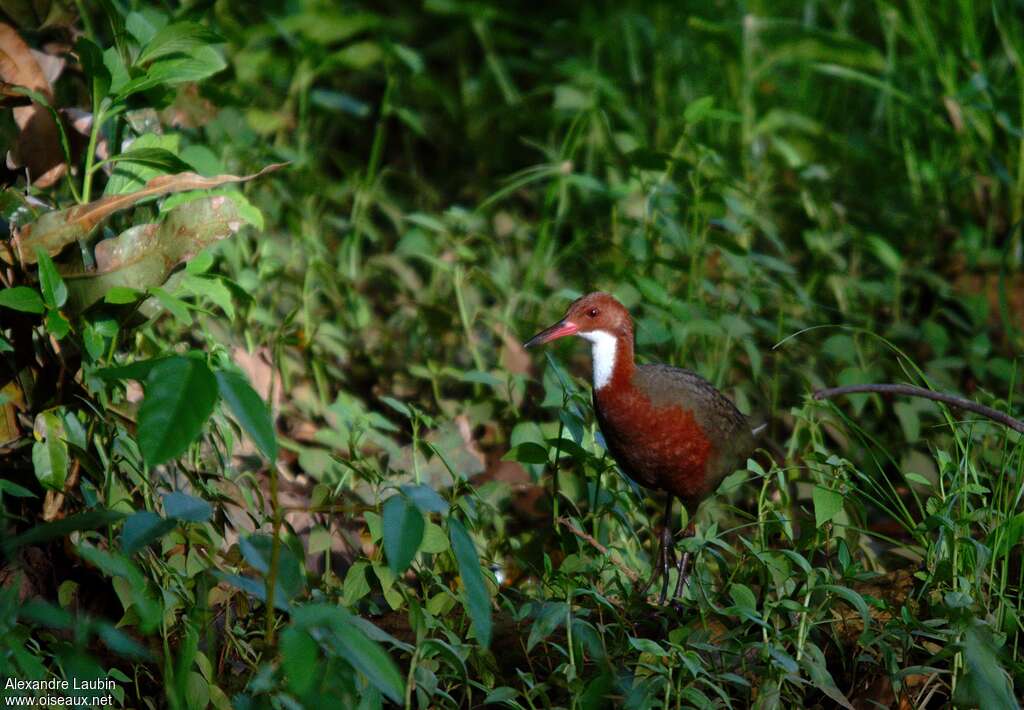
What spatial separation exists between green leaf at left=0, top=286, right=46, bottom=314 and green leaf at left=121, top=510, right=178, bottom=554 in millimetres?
801

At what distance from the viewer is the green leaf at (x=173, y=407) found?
2027 mm

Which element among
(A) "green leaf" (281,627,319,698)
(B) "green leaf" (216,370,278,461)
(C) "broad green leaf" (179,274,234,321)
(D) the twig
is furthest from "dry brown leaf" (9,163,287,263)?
(A) "green leaf" (281,627,319,698)

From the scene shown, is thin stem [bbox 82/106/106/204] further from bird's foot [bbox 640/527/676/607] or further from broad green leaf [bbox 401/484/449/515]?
bird's foot [bbox 640/527/676/607]

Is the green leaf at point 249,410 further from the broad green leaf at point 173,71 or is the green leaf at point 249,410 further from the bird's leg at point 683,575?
the bird's leg at point 683,575

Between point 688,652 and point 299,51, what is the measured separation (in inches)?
135

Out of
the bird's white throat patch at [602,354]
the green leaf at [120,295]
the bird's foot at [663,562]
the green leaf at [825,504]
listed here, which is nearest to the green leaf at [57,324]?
the green leaf at [120,295]

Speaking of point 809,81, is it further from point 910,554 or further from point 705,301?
point 910,554

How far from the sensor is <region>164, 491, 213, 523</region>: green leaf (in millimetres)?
2281

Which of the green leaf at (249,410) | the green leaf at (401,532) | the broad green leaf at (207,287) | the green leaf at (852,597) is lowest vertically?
the green leaf at (852,597)

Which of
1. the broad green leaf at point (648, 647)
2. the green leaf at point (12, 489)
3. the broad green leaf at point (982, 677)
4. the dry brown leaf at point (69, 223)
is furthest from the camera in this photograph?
the dry brown leaf at point (69, 223)

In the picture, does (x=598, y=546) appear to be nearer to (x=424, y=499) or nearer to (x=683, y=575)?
(x=683, y=575)

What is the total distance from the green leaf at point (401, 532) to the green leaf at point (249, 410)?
238 mm

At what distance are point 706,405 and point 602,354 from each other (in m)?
0.32

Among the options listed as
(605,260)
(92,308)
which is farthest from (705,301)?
(92,308)
